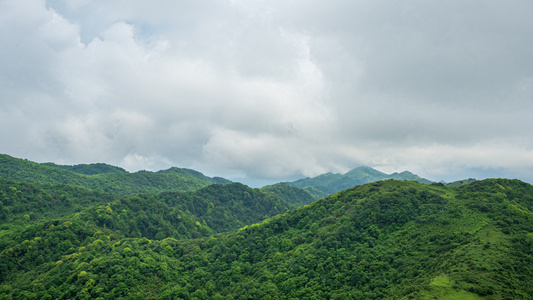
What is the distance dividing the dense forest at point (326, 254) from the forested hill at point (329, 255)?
320 millimetres

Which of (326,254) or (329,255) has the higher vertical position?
(326,254)

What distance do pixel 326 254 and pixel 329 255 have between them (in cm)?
111

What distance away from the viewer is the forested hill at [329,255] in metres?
63.6

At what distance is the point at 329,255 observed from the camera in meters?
86.5

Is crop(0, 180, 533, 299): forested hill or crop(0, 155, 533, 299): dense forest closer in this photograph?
crop(0, 180, 533, 299): forested hill

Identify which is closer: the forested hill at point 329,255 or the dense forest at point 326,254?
the forested hill at point 329,255

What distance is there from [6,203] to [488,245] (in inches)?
7315

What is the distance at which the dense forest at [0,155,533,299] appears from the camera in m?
63.8

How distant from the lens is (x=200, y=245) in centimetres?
12112

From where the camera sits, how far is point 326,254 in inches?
3440

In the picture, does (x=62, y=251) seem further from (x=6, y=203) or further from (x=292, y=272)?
(x=292, y=272)

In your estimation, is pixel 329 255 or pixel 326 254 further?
pixel 326 254

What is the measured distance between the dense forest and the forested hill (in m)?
0.32

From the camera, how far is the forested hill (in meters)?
63.6
